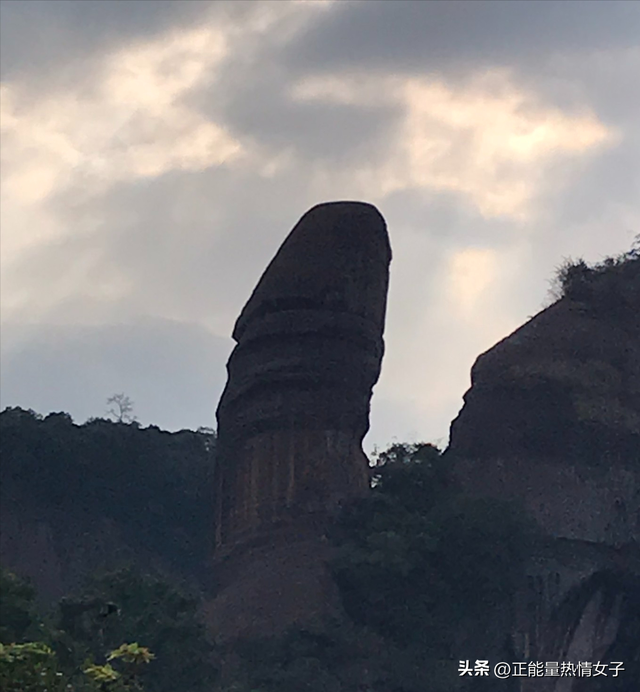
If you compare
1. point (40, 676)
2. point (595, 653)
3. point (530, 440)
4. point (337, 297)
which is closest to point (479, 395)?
point (530, 440)

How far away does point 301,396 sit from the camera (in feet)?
96.3

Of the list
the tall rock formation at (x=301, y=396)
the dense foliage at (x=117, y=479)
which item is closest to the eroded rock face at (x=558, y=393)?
the tall rock formation at (x=301, y=396)

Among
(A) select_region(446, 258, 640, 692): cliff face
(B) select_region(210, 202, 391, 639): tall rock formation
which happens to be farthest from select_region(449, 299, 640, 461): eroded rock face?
(B) select_region(210, 202, 391, 639): tall rock formation

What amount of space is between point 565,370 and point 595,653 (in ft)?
18.3

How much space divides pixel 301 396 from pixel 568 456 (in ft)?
17.7

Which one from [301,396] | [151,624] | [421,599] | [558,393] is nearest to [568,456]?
[558,393]

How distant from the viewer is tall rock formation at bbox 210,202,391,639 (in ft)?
94.1

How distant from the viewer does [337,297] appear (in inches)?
1162

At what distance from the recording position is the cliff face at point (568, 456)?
27828 mm

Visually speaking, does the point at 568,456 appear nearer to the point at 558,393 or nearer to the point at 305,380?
the point at 558,393

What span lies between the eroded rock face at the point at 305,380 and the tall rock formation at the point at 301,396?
2 cm

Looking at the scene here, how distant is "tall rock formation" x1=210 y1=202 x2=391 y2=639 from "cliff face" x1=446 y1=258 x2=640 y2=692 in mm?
2501

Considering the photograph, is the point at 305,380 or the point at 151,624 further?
the point at 305,380

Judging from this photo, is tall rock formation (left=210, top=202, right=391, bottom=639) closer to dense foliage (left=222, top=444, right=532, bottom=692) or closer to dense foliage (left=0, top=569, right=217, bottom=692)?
dense foliage (left=222, top=444, right=532, bottom=692)
